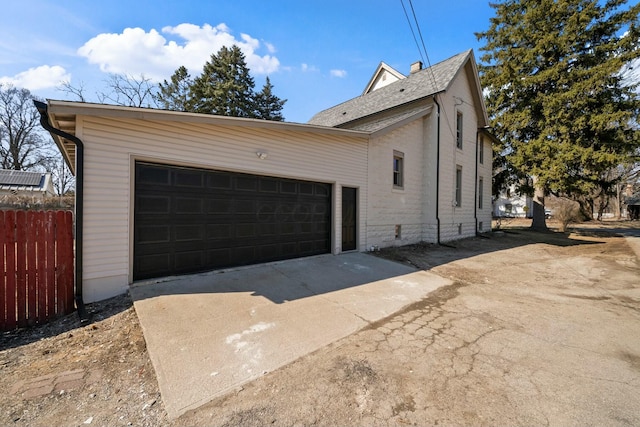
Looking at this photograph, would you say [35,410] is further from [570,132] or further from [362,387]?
[570,132]

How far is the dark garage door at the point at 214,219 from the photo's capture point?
540 cm

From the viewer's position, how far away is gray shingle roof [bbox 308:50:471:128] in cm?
1254

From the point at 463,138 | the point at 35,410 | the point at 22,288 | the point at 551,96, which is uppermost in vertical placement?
the point at 551,96

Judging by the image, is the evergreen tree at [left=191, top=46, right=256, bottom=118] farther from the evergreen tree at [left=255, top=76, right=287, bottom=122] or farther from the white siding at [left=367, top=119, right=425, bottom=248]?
the white siding at [left=367, top=119, right=425, bottom=248]

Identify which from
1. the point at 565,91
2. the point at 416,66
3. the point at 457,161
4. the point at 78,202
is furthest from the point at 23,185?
the point at 565,91

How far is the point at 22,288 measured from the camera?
13.4 feet

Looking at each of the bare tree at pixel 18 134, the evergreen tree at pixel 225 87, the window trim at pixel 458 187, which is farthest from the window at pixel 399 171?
the bare tree at pixel 18 134

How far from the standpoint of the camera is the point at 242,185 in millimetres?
6617

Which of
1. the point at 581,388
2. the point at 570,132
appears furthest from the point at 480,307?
the point at 570,132

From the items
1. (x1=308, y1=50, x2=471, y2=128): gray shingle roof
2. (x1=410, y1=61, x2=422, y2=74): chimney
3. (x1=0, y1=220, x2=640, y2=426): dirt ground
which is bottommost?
(x1=0, y1=220, x2=640, y2=426): dirt ground

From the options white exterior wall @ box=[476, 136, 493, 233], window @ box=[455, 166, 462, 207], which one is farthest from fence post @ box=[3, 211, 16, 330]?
white exterior wall @ box=[476, 136, 493, 233]

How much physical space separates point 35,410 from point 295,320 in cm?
282

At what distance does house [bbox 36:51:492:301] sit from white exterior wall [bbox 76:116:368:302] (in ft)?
0.06

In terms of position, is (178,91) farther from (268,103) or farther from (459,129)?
(459,129)
